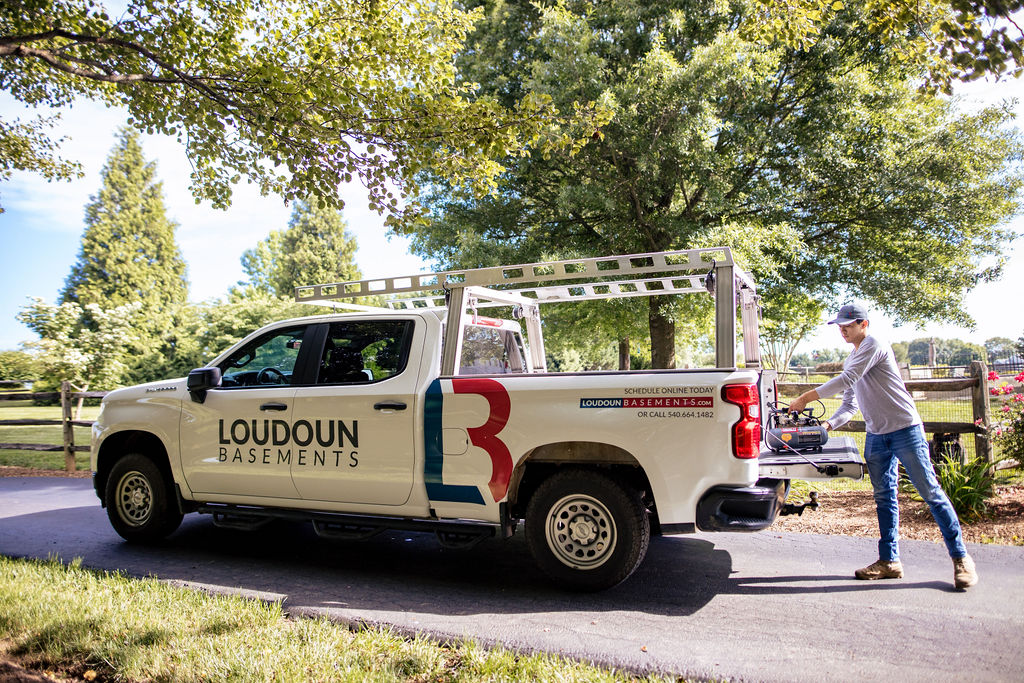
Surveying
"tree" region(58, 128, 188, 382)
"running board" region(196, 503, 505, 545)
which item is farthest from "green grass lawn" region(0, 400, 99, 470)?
"tree" region(58, 128, 188, 382)

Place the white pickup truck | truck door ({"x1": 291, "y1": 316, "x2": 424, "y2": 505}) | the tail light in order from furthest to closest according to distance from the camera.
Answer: truck door ({"x1": 291, "y1": 316, "x2": 424, "y2": 505})
the white pickup truck
the tail light

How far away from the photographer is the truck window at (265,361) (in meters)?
5.87

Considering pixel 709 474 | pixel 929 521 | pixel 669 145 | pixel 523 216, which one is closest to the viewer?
pixel 709 474

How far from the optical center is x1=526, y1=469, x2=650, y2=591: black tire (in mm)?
4559

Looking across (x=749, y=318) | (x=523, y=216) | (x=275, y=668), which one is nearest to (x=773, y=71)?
(x=523, y=216)

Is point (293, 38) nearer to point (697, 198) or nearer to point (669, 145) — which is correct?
point (669, 145)

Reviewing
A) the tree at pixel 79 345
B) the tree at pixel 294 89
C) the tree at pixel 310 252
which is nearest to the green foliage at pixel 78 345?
the tree at pixel 79 345

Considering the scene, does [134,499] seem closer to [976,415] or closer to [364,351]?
[364,351]

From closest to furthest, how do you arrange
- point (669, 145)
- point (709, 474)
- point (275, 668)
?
1. point (275, 668)
2. point (709, 474)
3. point (669, 145)

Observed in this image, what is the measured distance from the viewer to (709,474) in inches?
171

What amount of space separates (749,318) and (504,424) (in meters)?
2.50

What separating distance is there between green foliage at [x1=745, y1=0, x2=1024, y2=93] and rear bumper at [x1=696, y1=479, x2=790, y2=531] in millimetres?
3317

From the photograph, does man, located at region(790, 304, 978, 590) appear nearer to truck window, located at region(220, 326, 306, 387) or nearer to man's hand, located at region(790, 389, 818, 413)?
man's hand, located at region(790, 389, 818, 413)

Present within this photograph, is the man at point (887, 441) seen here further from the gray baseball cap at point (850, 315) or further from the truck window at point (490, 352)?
the truck window at point (490, 352)
